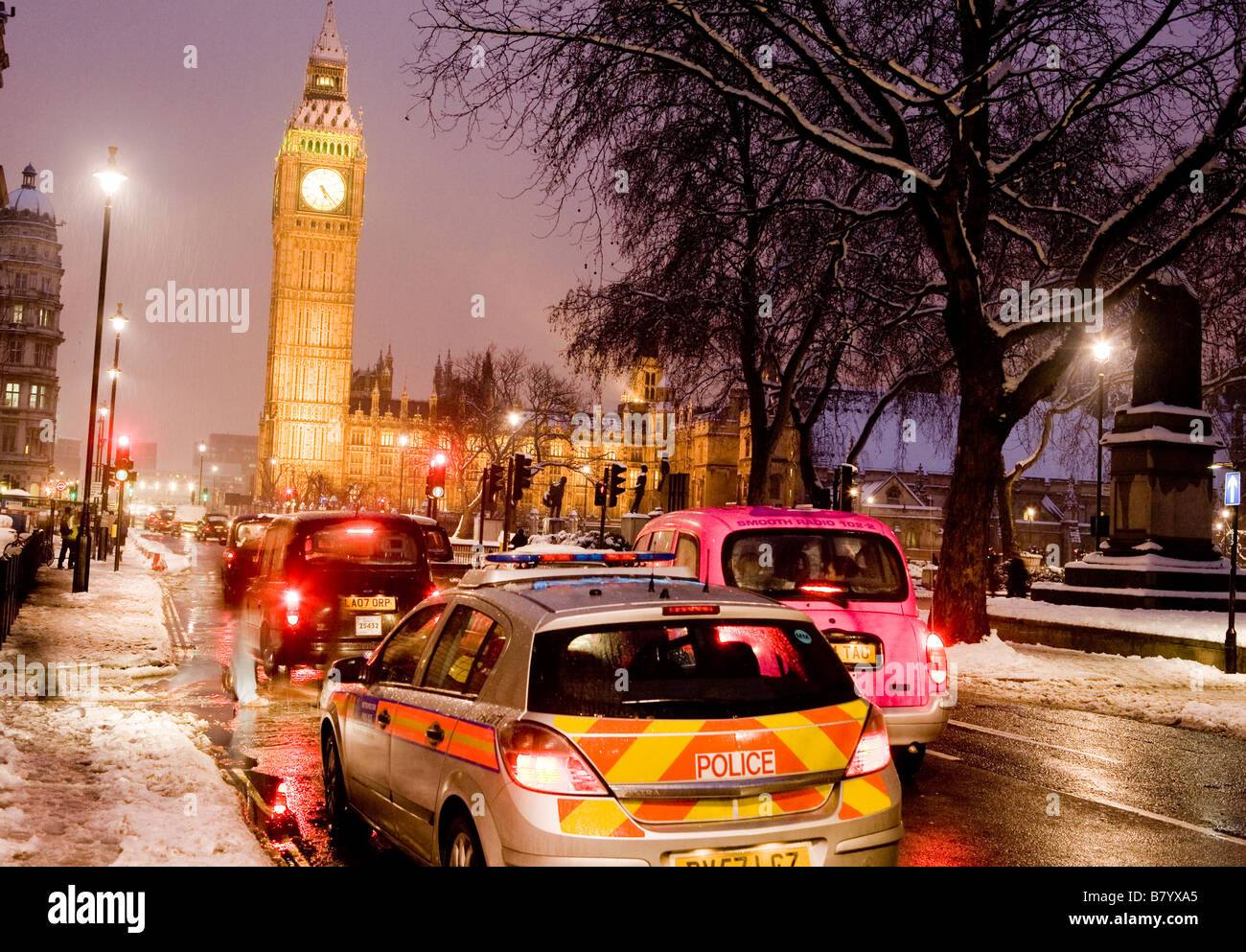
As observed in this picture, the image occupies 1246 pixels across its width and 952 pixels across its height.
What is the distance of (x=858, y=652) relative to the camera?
26.6 ft

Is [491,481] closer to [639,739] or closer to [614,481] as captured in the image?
[614,481]

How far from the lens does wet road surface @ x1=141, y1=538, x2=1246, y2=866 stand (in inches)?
251

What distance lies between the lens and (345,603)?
40.7 ft

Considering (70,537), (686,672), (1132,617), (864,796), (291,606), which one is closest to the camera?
(864,796)

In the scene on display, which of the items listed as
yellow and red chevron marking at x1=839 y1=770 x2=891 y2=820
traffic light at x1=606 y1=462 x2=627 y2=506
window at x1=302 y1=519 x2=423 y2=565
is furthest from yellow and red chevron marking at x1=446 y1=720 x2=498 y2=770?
traffic light at x1=606 y1=462 x2=627 y2=506

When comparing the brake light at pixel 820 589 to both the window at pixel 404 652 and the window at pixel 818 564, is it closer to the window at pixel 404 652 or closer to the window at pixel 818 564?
the window at pixel 818 564

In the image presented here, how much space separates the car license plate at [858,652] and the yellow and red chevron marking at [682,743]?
3739mm

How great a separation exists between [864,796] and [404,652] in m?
2.63

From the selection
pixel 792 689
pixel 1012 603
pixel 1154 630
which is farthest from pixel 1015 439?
pixel 792 689

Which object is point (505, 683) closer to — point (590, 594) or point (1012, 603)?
point (590, 594)

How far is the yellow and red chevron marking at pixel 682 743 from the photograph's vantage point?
4059mm

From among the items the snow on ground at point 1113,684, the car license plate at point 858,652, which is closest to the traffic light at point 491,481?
the snow on ground at point 1113,684

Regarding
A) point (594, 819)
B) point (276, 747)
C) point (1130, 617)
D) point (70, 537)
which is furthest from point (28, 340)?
point (594, 819)
